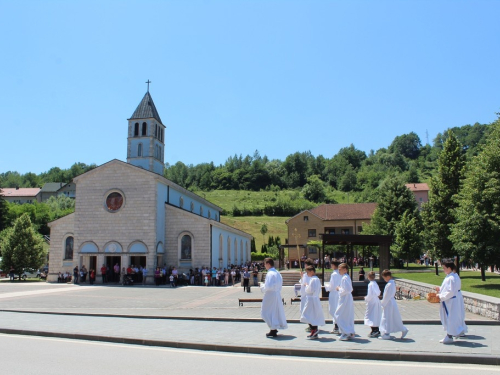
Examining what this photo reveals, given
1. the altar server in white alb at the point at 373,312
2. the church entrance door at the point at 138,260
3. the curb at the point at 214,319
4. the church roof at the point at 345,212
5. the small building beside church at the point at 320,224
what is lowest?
the curb at the point at 214,319

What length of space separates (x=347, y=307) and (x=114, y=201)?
30.3 meters

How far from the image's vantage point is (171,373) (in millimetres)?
7465

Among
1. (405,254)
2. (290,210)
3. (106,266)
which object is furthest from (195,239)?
(290,210)

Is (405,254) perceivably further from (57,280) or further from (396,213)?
(57,280)

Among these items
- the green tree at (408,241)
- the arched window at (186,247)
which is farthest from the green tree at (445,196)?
the arched window at (186,247)

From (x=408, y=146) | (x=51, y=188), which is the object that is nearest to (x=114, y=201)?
(x=51, y=188)

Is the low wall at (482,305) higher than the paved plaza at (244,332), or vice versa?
the low wall at (482,305)

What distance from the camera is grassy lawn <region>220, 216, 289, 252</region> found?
91.2 meters

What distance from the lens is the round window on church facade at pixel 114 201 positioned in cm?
3734

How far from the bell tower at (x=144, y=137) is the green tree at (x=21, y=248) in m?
12.4

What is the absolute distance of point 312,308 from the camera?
10.8 m

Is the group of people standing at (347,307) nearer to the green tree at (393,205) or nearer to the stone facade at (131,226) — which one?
the stone facade at (131,226)

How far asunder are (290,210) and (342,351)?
105088mm

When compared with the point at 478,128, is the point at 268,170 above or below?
below
